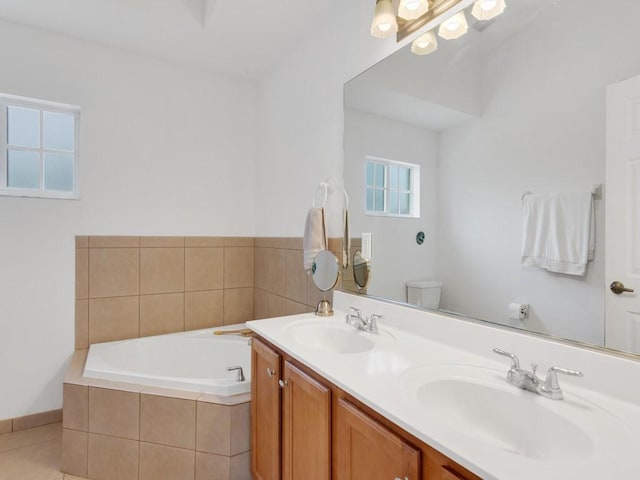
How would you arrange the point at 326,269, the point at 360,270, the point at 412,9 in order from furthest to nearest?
the point at 326,269 < the point at 360,270 < the point at 412,9

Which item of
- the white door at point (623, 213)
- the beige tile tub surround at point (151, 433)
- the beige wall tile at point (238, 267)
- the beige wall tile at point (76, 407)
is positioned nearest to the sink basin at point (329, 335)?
the beige tile tub surround at point (151, 433)

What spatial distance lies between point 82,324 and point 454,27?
279cm

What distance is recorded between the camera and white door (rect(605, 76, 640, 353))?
858 mm

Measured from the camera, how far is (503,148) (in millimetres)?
1163

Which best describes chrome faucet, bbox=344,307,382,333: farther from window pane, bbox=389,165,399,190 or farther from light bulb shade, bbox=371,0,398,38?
light bulb shade, bbox=371,0,398,38

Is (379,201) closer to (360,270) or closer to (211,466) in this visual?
(360,270)

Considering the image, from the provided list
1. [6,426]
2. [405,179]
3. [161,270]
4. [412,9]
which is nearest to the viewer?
[412,9]

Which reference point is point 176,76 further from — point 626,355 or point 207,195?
point 626,355

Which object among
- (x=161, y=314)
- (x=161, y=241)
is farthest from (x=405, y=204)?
(x=161, y=314)

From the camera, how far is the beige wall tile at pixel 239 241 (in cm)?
287

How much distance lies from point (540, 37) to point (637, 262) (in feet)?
2.38

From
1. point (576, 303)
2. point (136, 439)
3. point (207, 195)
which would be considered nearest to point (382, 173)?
point (576, 303)

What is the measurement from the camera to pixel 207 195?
2781mm

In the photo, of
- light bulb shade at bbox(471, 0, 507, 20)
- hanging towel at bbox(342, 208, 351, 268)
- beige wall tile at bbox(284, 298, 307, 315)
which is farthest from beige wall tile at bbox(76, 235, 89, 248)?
light bulb shade at bbox(471, 0, 507, 20)
